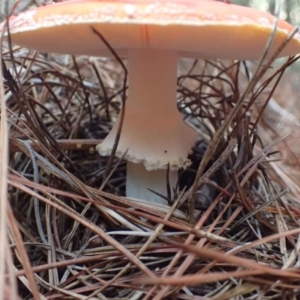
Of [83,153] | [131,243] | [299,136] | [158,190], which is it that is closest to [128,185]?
[158,190]

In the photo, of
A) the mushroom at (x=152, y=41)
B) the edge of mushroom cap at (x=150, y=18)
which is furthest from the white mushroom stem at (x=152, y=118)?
the edge of mushroom cap at (x=150, y=18)

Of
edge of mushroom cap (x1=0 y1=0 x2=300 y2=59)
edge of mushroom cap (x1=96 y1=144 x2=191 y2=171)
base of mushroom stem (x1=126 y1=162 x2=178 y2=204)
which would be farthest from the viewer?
base of mushroom stem (x1=126 y1=162 x2=178 y2=204)

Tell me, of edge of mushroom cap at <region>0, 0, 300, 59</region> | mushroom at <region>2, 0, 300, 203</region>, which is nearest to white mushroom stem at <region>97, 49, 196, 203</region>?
mushroom at <region>2, 0, 300, 203</region>

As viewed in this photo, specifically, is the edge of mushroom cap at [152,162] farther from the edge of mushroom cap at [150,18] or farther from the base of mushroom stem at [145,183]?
the edge of mushroom cap at [150,18]

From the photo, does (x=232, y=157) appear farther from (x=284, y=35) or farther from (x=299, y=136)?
(x=284, y=35)

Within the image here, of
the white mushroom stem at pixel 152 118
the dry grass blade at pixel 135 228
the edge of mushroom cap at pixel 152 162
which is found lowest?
the dry grass blade at pixel 135 228

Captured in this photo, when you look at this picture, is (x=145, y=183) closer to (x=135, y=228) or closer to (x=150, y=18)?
(x=135, y=228)

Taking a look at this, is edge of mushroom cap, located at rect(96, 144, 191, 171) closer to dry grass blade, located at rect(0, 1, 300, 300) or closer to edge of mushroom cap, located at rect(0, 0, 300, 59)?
dry grass blade, located at rect(0, 1, 300, 300)
